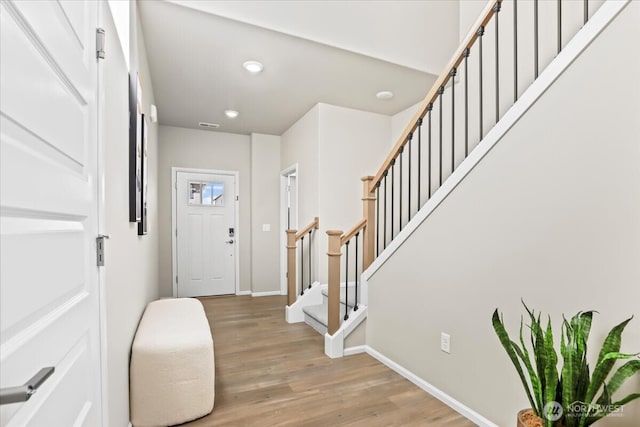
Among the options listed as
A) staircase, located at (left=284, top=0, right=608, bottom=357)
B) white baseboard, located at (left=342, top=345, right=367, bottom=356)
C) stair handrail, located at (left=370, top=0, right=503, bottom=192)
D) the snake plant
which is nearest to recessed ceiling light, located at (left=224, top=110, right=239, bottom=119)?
staircase, located at (left=284, top=0, right=608, bottom=357)

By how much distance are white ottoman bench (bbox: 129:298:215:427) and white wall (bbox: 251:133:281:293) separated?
3.38 m

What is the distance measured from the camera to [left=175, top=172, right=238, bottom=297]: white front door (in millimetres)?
5309

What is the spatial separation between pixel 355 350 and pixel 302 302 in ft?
3.90

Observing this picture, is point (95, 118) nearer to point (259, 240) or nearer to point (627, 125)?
point (627, 125)

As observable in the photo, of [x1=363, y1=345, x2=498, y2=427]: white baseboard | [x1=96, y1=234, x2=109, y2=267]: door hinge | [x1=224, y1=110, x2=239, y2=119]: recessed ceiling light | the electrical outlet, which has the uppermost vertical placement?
[x1=224, y1=110, x2=239, y2=119]: recessed ceiling light

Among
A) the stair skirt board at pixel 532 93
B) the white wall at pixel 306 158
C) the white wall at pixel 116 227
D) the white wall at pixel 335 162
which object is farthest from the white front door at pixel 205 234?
the stair skirt board at pixel 532 93

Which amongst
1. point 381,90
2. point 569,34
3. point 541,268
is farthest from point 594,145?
point 381,90

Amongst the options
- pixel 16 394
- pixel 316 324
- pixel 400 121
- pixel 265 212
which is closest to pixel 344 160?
pixel 400 121

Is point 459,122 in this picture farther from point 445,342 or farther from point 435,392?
point 435,392

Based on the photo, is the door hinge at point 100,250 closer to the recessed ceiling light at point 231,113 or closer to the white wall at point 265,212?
the recessed ceiling light at point 231,113

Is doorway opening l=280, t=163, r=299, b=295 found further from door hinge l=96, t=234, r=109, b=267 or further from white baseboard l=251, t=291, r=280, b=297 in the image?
door hinge l=96, t=234, r=109, b=267

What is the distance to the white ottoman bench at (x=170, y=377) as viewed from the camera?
6.13ft

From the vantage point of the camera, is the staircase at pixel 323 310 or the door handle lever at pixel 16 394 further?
the staircase at pixel 323 310

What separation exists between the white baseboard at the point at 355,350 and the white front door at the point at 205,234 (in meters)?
3.15
